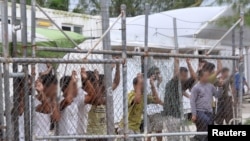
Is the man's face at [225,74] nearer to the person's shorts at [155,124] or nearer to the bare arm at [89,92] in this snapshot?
the person's shorts at [155,124]

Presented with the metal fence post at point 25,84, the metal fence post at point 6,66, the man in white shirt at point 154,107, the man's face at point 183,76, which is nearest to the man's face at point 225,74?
the man's face at point 183,76

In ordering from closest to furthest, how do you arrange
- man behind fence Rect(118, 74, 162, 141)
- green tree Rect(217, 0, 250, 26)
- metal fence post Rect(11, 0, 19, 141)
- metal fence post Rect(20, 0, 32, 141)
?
metal fence post Rect(20, 0, 32, 141) < metal fence post Rect(11, 0, 19, 141) < man behind fence Rect(118, 74, 162, 141) < green tree Rect(217, 0, 250, 26)

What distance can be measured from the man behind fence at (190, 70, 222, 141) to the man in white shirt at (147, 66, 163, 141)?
2.35 ft

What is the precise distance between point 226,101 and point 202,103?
55 centimetres

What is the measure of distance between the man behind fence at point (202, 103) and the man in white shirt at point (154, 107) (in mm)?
715

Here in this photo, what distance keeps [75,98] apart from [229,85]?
2.90 metres

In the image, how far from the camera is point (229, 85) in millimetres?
8641

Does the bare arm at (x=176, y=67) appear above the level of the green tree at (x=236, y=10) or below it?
below

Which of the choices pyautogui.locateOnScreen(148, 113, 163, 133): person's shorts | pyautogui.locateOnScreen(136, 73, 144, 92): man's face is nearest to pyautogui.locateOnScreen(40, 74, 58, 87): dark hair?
pyautogui.locateOnScreen(136, 73, 144, 92): man's face

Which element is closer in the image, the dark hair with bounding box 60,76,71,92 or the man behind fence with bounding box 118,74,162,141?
the dark hair with bounding box 60,76,71,92

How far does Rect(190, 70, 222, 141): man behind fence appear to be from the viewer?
8406 millimetres

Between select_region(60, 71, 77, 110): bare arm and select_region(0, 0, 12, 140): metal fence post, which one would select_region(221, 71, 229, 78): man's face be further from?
select_region(0, 0, 12, 140): metal fence post

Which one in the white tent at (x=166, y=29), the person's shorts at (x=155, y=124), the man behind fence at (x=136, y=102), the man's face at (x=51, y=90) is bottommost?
the person's shorts at (x=155, y=124)

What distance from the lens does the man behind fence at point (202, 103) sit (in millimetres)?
8406
